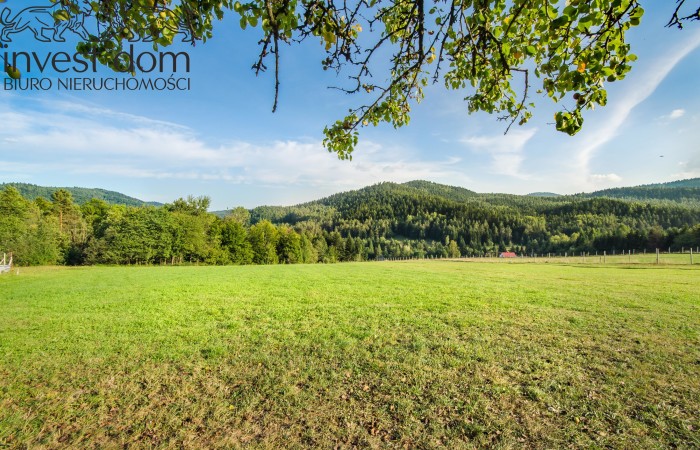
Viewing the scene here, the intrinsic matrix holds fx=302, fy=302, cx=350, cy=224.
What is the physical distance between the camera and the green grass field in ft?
11.4

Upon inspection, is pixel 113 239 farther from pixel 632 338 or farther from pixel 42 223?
pixel 632 338

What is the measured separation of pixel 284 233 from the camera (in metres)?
71.6

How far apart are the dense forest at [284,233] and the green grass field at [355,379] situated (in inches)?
1913

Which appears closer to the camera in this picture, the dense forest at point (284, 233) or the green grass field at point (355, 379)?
the green grass field at point (355, 379)

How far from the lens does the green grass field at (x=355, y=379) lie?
347cm

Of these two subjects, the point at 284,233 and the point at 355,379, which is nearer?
the point at 355,379

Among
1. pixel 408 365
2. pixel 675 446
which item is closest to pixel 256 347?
pixel 408 365

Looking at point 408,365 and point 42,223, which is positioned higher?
point 42,223

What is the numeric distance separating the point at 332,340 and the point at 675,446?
17.1ft

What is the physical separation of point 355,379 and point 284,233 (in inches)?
2699

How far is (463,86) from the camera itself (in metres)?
4.94

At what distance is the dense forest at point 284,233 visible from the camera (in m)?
48.0

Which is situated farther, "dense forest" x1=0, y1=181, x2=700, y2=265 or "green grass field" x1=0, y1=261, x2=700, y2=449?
"dense forest" x1=0, y1=181, x2=700, y2=265

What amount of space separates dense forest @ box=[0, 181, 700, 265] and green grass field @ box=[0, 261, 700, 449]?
48.6 metres
